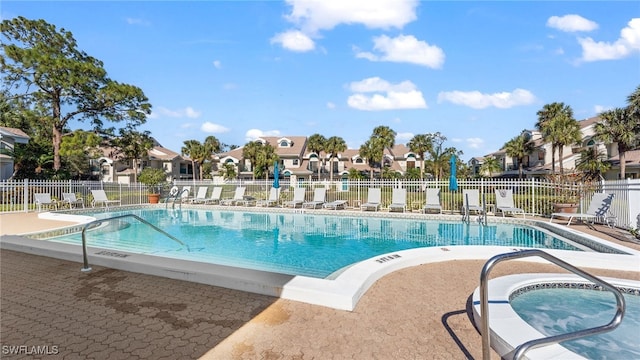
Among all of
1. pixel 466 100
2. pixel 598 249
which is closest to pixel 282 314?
pixel 598 249

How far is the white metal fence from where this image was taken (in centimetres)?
1018

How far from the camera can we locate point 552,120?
1134 inches

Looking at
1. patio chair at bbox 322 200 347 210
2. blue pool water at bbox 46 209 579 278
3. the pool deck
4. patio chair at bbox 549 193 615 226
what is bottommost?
blue pool water at bbox 46 209 579 278

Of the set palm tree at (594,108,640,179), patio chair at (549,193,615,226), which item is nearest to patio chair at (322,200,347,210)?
patio chair at (549,193,615,226)

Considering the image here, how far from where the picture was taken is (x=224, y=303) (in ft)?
13.7

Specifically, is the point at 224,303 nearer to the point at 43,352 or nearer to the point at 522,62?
the point at 43,352

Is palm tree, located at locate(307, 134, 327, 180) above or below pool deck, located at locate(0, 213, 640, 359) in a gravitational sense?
above

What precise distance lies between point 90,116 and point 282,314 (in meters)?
28.5

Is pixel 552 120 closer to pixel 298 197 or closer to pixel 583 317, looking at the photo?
pixel 298 197

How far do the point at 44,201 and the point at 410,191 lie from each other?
59.2 ft

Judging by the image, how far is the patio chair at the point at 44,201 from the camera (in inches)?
617

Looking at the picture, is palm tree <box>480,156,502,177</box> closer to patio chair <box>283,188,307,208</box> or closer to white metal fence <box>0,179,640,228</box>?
white metal fence <box>0,179,640,228</box>

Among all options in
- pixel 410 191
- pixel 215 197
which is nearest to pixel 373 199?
pixel 410 191

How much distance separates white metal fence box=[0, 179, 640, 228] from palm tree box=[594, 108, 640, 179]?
15632 mm
